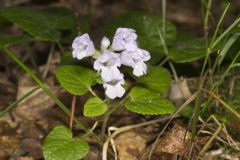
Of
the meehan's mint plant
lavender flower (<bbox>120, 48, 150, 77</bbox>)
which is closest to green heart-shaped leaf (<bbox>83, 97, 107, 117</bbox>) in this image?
the meehan's mint plant

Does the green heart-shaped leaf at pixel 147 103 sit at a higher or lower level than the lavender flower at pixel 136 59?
lower

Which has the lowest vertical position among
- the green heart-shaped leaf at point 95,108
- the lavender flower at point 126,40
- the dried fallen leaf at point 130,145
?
the dried fallen leaf at point 130,145

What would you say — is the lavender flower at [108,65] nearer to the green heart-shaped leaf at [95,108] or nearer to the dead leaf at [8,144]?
the green heart-shaped leaf at [95,108]

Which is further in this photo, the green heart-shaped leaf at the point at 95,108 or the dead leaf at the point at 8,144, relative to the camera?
the dead leaf at the point at 8,144

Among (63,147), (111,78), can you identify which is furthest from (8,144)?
(111,78)

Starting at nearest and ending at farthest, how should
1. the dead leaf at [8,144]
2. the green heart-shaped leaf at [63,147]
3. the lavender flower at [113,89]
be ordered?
the green heart-shaped leaf at [63,147] → the lavender flower at [113,89] → the dead leaf at [8,144]

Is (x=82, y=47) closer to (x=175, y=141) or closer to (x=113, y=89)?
(x=113, y=89)

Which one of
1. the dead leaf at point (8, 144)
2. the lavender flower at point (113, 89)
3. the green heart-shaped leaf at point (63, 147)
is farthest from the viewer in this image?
the dead leaf at point (8, 144)

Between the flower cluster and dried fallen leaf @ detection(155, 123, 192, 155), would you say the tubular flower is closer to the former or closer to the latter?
the flower cluster

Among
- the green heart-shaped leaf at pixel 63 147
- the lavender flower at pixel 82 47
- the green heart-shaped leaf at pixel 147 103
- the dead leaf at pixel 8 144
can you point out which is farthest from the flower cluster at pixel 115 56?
the dead leaf at pixel 8 144
